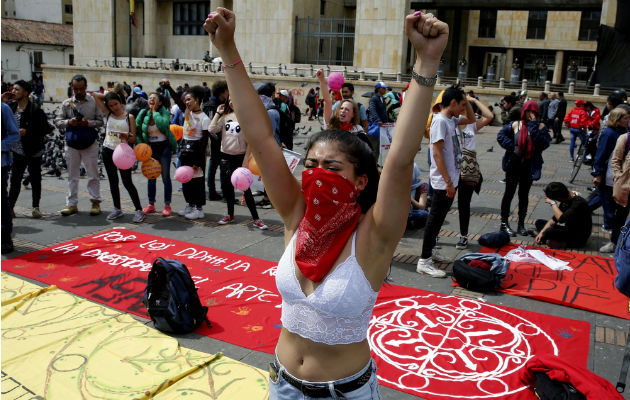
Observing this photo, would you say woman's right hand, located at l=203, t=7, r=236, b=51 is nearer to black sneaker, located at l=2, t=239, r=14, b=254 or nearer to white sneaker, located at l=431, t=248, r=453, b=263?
white sneaker, located at l=431, t=248, r=453, b=263

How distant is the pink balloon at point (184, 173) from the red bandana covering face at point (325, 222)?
19.1 feet

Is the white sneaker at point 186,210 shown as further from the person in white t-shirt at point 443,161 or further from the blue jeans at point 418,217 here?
the person in white t-shirt at point 443,161

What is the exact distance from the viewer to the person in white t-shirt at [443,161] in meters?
5.41

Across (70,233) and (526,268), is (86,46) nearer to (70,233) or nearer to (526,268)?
(70,233)

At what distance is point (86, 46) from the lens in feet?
153

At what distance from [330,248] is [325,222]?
10cm

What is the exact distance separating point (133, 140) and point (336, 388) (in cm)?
650

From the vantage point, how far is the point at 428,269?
5.66 m

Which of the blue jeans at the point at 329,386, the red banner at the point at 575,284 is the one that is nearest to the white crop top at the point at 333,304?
the blue jeans at the point at 329,386

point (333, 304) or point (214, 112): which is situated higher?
point (214, 112)

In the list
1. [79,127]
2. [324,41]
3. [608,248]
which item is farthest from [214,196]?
[324,41]

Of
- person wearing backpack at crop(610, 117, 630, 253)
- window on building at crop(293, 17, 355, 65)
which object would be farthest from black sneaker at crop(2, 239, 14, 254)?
window on building at crop(293, 17, 355, 65)

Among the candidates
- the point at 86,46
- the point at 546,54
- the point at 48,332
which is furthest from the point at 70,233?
the point at 546,54

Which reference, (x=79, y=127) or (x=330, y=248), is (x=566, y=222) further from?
(x=79, y=127)
